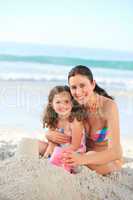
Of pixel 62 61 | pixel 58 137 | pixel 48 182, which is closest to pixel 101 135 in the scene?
pixel 58 137

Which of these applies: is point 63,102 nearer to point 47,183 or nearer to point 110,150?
point 110,150

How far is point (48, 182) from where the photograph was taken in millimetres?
1045

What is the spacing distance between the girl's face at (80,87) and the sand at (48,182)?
7.3 inches

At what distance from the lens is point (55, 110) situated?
53.6 inches

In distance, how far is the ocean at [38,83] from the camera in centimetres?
222

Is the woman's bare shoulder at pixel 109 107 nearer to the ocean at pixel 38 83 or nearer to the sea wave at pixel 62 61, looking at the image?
the ocean at pixel 38 83

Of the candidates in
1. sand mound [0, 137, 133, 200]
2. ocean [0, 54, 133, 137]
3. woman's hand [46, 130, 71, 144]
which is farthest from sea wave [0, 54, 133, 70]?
sand mound [0, 137, 133, 200]

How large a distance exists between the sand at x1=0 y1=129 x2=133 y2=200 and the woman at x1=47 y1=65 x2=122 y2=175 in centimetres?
4

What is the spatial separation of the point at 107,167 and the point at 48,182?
0.34 meters

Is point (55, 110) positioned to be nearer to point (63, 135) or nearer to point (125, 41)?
point (63, 135)

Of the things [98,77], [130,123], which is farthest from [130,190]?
[98,77]

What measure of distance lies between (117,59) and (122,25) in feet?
1.14

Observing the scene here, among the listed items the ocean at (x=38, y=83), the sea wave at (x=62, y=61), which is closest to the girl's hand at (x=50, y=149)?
the ocean at (x=38, y=83)

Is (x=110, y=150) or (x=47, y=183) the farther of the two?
(x=110, y=150)
